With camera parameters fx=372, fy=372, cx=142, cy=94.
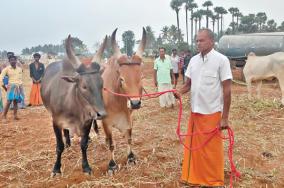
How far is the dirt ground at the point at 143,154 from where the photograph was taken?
4.67 meters

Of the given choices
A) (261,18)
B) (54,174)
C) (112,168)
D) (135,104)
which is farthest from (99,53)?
(261,18)

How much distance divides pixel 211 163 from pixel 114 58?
1991 millimetres

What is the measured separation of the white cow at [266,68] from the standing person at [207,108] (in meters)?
6.51

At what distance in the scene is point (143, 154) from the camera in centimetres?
577

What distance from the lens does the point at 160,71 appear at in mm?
9758

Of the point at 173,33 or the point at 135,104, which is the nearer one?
the point at 135,104

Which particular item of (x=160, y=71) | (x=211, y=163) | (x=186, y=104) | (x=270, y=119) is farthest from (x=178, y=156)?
(x=186, y=104)

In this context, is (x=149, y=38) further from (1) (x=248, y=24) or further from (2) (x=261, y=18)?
(2) (x=261, y=18)

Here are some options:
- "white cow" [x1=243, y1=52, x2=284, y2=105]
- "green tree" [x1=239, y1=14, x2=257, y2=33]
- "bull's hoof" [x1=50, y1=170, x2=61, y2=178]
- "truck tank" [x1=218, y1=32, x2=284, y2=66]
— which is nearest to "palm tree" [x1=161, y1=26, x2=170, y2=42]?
"green tree" [x1=239, y1=14, x2=257, y2=33]

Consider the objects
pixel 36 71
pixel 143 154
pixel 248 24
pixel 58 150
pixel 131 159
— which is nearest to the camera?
pixel 58 150

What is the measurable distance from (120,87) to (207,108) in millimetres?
1286

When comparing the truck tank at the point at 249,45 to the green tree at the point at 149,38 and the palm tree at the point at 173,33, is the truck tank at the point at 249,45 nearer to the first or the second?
the green tree at the point at 149,38

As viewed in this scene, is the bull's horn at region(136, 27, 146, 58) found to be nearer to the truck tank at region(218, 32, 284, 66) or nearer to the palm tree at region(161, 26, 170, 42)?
the truck tank at region(218, 32, 284, 66)

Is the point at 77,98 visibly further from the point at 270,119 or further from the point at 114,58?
the point at 270,119
